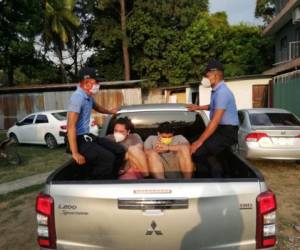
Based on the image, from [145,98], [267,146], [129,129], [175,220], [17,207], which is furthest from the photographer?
[145,98]

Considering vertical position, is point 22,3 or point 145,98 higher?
point 22,3

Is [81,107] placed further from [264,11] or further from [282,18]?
[264,11]

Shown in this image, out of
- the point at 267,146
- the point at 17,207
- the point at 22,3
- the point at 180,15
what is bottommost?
the point at 17,207

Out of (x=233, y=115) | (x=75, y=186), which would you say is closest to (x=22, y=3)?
(x=233, y=115)

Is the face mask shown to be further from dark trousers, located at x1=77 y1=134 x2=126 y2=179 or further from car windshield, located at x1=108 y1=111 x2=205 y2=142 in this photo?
car windshield, located at x1=108 y1=111 x2=205 y2=142

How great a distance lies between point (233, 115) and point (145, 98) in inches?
1095

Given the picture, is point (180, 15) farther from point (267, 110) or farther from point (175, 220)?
point (175, 220)

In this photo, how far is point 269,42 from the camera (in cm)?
3475

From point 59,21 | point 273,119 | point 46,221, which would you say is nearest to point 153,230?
point 46,221

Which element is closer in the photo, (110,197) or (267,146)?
(110,197)

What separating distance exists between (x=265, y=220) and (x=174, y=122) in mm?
3137

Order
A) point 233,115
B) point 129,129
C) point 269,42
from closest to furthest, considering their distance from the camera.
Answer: point 233,115 → point 129,129 → point 269,42

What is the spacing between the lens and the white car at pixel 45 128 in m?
14.6

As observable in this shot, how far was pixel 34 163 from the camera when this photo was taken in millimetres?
11656
